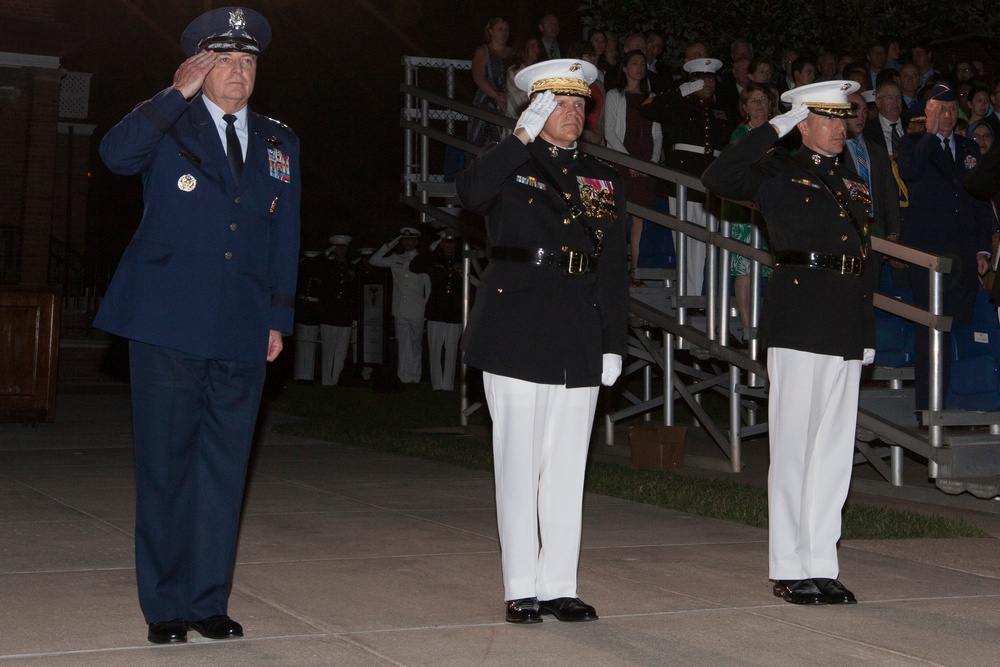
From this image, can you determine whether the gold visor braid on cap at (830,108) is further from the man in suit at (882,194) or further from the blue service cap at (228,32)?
the blue service cap at (228,32)

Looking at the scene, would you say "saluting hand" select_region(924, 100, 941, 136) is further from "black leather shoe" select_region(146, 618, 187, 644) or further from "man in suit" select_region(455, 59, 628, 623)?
"black leather shoe" select_region(146, 618, 187, 644)

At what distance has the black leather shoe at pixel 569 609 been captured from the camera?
5281mm

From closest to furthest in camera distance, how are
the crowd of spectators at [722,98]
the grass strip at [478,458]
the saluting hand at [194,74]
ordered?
1. the saluting hand at [194,74]
2. the grass strip at [478,458]
3. the crowd of spectators at [722,98]

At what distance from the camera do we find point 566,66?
5324mm

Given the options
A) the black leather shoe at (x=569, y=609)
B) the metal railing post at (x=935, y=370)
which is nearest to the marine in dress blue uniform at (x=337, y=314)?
the metal railing post at (x=935, y=370)

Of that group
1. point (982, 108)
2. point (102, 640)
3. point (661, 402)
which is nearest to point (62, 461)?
point (661, 402)

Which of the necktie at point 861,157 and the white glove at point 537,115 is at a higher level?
the necktie at point 861,157

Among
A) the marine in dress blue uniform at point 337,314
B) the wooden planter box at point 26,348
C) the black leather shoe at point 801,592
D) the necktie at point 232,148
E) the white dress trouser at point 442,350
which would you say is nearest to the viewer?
the necktie at point 232,148

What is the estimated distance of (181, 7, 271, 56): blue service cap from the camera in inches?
188

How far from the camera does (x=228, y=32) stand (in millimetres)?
4789

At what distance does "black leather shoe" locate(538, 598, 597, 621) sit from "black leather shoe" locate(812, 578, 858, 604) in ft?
3.43

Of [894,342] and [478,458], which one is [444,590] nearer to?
[478,458]

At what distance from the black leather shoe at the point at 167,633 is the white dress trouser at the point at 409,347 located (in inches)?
561

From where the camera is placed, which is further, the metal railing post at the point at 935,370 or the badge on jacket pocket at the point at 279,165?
the metal railing post at the point at 935,370
